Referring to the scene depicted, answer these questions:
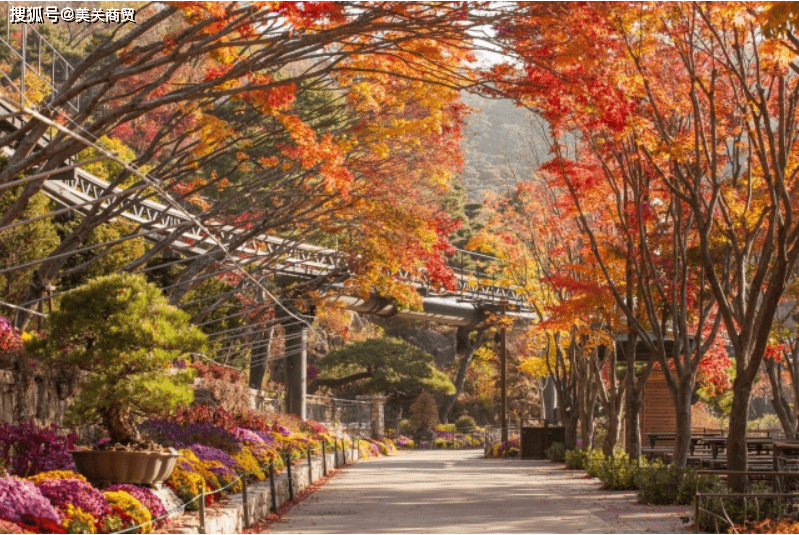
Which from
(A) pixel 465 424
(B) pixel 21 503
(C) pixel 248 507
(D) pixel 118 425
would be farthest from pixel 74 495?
(A) pixel 465 424

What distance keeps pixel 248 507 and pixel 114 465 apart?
2.62 meters

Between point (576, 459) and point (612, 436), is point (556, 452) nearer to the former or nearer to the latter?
point (576, 459)

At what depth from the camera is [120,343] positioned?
12977 millimetres

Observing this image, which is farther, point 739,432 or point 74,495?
point 739,432

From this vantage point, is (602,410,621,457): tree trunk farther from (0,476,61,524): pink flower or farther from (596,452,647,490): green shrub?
(0,476,61,524): pink flower

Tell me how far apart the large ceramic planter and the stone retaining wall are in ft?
2.51

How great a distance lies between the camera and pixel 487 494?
20.3m

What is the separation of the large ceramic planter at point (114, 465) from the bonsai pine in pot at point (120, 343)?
70 cm

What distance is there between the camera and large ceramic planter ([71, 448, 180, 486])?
12602 mm

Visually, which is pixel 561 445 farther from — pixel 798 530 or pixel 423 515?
pixel 798 530

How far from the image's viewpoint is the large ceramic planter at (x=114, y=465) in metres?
12.6

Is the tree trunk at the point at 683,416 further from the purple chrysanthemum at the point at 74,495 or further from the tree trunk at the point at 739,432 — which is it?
the purple chrysanthemum at the point at 74,495

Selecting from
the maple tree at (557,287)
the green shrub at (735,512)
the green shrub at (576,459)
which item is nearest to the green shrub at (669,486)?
the green shrub at (735,512)

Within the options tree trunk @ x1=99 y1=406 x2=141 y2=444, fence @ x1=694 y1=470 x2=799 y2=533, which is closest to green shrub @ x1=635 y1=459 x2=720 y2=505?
fence @ x1=694 y1=470 x2=799 y2=533
